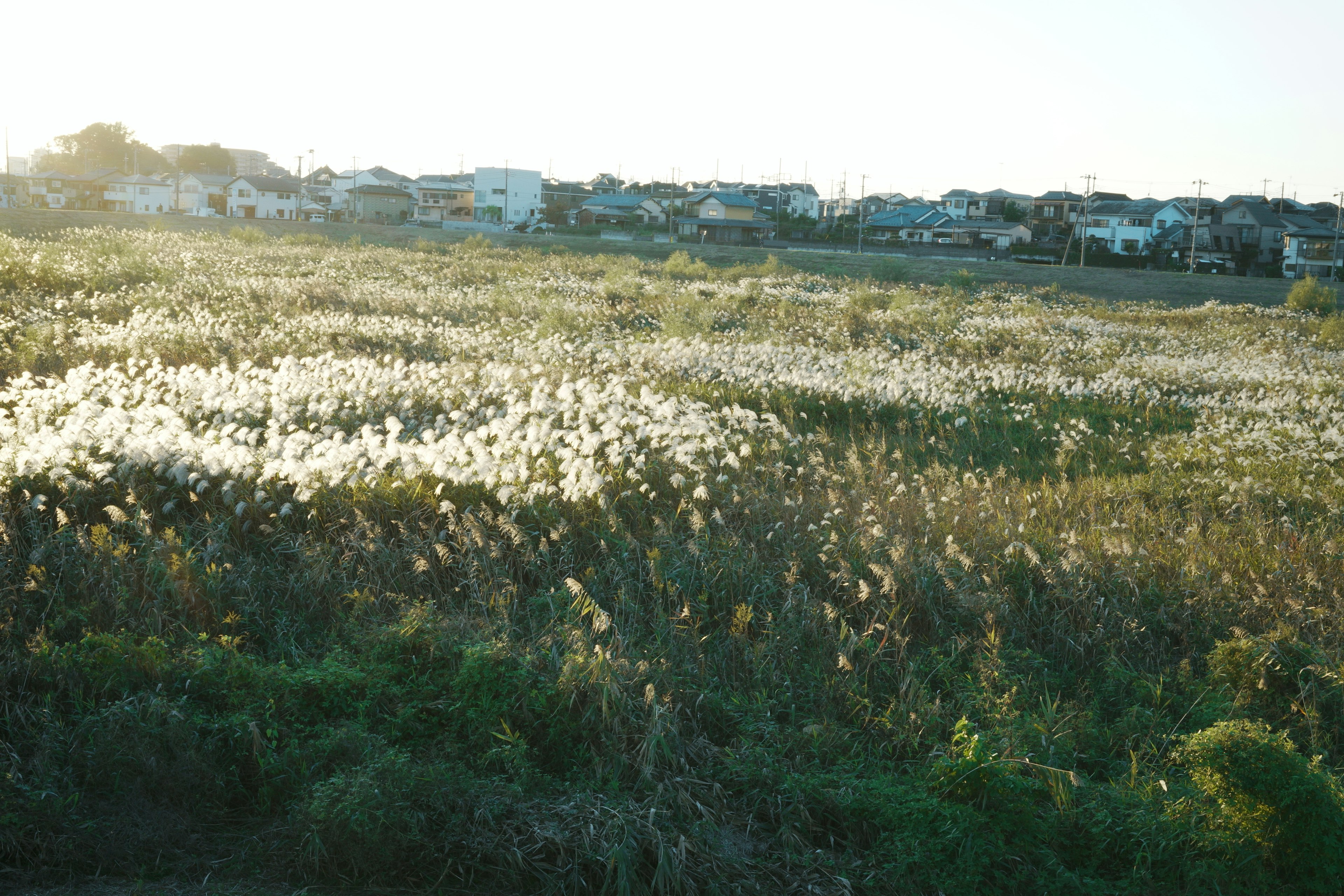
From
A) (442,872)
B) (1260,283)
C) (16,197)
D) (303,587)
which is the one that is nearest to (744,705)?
(442,872)

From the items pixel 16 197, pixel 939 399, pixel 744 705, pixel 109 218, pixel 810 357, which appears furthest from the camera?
pixel 16 197

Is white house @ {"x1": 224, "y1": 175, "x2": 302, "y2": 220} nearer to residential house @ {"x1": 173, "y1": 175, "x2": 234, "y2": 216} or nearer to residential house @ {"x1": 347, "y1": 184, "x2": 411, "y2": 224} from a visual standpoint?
residential house @ {"x1": 173, "y1": 175, "x2": 234, "y2": 216}

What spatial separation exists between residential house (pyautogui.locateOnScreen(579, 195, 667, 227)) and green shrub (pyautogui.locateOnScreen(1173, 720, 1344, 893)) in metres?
81.3

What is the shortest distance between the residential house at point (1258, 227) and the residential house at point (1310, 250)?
1519 mm

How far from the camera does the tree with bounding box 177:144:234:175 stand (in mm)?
120375

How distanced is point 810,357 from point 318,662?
9.66 meters

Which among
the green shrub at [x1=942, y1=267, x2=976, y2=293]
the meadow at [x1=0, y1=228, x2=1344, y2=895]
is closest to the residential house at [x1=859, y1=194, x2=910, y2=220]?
the green shrub at [x1=942, y1=267, x2=976, y2=293]

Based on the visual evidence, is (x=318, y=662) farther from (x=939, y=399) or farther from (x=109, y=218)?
(x=109, y=218)

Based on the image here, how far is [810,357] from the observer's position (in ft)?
43.1

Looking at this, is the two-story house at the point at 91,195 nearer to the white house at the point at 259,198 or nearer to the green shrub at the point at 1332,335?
the white house at the point at 259,198

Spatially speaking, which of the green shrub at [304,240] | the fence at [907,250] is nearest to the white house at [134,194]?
the fence at [907,250]

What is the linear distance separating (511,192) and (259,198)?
25945 millimetres

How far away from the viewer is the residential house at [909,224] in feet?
285

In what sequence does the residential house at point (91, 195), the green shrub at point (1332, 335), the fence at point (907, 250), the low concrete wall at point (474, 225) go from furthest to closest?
the residential house at point (91, 195)
the low concrete wall at point (474, 225)
the fence at point (907, 250)
the green shrub at point (1332, 335)
